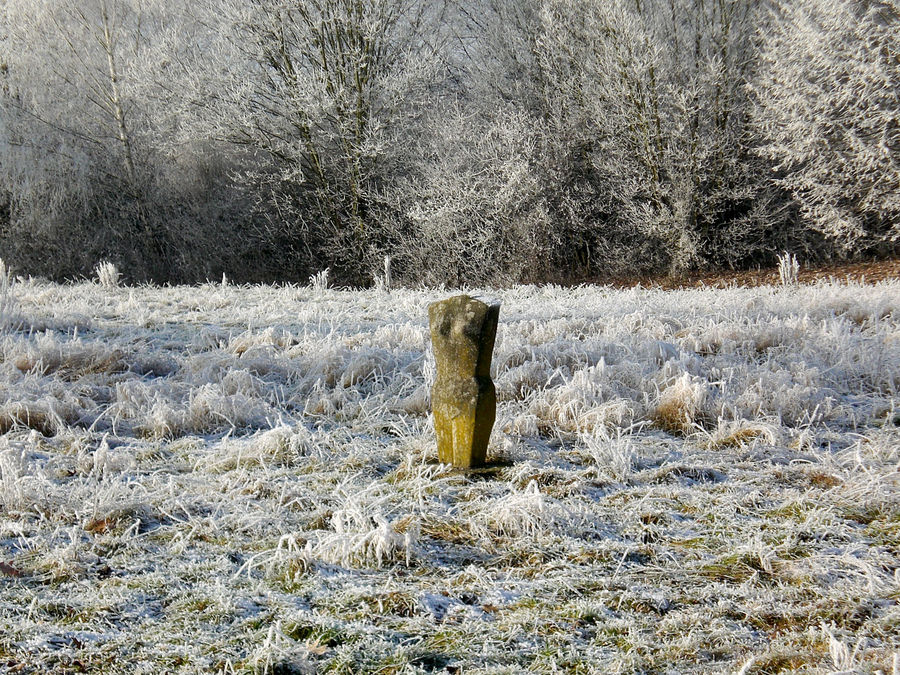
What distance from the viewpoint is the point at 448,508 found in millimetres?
3248

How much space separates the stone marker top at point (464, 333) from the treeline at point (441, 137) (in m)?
12.1

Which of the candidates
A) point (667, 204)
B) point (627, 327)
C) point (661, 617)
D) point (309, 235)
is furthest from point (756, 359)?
point (309, 235)

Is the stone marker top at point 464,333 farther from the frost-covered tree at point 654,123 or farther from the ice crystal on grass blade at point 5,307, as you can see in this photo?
the frost-covered tree at point 654,123

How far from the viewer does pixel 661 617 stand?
94.0 inches

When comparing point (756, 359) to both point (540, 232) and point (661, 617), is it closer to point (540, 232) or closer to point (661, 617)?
point (661, 617)

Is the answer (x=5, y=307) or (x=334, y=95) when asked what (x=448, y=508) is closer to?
(x=5, y=307)

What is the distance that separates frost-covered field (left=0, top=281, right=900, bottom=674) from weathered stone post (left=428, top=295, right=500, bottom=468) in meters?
0.15

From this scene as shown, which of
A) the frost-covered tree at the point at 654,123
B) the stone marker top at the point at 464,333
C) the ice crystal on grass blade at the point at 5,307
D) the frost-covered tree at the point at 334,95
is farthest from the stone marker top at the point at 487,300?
the frost-covered tree at the point at 334,95

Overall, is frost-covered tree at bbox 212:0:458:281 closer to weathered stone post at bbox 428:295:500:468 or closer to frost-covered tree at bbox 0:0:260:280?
frost-covered tree at bbox 0:0:260:280

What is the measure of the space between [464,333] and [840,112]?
12781 millimetres

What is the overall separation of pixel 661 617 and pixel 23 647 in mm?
2051

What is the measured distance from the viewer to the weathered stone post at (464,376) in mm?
3625

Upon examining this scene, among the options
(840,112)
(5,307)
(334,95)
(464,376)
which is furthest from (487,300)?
(334,95)

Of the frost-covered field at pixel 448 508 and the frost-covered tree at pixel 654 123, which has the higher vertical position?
the frost-covered tree at pixel 654 123
